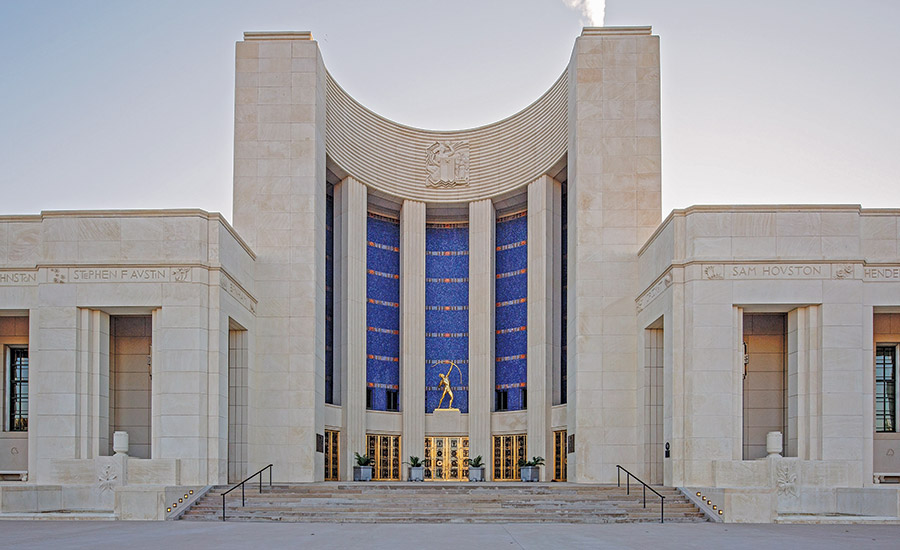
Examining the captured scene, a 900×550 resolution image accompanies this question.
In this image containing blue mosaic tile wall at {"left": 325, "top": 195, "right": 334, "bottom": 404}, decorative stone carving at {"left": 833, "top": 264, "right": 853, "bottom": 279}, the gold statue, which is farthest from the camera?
the gold statue

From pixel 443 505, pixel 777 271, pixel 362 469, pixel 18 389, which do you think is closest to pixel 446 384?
pixel 362 469

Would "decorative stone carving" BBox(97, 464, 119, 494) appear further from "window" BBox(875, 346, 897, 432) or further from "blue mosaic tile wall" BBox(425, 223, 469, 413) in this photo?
"window" BBox(875, 346, 897, 432)

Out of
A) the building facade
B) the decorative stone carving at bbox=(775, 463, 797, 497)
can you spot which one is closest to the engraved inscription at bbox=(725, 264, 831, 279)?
the building facade

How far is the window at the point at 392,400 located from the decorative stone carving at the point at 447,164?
8441 mm

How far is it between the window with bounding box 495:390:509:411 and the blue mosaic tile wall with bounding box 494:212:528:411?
12 centimetres

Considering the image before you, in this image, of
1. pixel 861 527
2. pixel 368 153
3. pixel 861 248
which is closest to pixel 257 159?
pixel 368 153

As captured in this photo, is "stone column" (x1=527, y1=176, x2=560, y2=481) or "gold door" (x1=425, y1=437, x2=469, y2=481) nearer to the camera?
"stone column" (x1=527, y1=176, x2=560, y2=481)

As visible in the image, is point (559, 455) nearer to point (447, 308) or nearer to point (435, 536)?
point (447, 308)

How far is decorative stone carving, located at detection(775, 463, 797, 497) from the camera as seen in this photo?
841 inches

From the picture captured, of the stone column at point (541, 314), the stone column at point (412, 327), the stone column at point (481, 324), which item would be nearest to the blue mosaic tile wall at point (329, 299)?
the stone column at point (412, 327)

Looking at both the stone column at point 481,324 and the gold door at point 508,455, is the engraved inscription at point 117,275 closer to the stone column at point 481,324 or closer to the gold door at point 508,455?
the stone column at point 481,324

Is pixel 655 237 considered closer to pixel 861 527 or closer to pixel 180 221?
pixel 861 527

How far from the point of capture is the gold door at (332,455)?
33.3 meters

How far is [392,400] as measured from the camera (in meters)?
37.8
